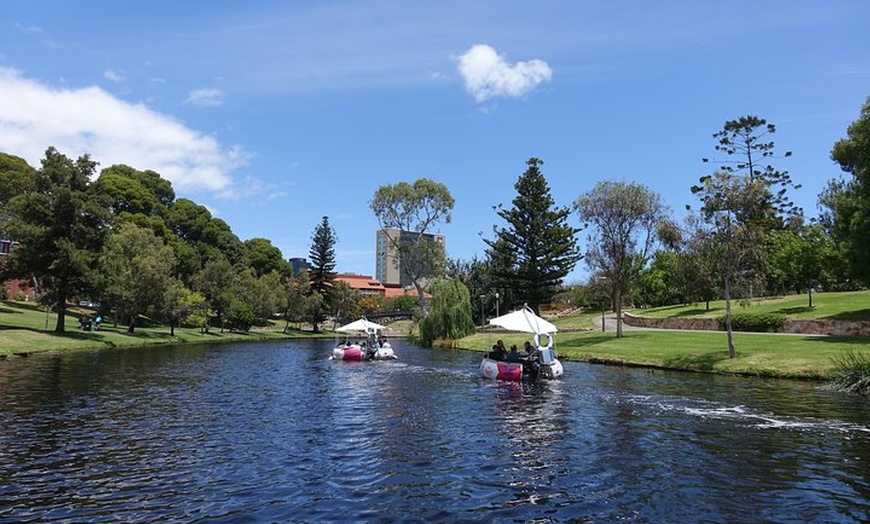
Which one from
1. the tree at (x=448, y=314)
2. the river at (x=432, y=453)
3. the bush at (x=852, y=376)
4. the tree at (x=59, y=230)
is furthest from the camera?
the tree at (x=448, y=314)

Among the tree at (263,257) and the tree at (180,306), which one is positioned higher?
the tree at (263,257)

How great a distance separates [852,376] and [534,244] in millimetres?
53377

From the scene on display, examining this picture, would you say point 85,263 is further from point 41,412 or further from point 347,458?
point 347,458

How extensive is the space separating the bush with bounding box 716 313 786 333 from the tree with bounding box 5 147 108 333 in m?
54.0

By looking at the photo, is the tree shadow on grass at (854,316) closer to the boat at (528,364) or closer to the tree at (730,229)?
the tree at (730,229)

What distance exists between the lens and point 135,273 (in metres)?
58.8

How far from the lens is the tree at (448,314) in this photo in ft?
203

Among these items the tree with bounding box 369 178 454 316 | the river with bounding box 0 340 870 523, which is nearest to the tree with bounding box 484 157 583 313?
the tree with bounding box 369 178 454 316

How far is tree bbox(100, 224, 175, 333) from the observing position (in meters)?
53.6

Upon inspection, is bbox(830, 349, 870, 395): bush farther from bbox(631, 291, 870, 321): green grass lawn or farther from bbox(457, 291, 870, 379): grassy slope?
bbox(631, 291, 870, 321): green grass lawn

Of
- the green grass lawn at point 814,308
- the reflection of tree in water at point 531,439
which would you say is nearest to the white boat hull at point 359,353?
the reflection of tree in water at point 531,439

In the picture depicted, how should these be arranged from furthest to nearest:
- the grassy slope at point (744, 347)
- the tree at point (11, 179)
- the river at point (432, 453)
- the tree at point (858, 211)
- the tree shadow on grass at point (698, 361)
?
the tree at point (11, 179) < the tree at point (858, 211) < the tree shadow on grass at point (698, 361) < the grassy slope at point (744, 347) < the river at point (432, 453)

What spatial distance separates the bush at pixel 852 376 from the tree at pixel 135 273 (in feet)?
174

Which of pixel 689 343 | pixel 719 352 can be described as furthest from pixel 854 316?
pixel 719 352
